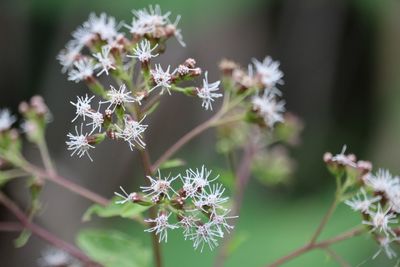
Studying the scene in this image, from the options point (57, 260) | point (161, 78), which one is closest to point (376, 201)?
point (161, 78)

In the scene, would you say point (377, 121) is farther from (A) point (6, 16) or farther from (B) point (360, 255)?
(A) point (6, 16)

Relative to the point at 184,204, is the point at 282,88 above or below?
above

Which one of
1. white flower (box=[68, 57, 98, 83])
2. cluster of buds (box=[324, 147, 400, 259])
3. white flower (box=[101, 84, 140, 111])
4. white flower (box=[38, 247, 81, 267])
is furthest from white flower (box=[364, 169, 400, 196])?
white flower (box=[38, 247, 81, 267])

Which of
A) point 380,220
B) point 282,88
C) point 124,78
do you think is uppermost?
point 282,88

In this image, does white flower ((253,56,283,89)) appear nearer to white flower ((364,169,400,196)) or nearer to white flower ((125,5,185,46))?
white flower ((125,5,185,46))

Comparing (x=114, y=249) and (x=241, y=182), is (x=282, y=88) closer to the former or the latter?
(x=241, y=182)

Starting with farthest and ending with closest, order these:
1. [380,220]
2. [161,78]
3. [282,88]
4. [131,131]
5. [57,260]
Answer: [282,88] < [57,260] < [380,220] < [161,78] < [131,131]

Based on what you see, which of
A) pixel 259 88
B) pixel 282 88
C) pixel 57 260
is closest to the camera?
pixel 259 88
